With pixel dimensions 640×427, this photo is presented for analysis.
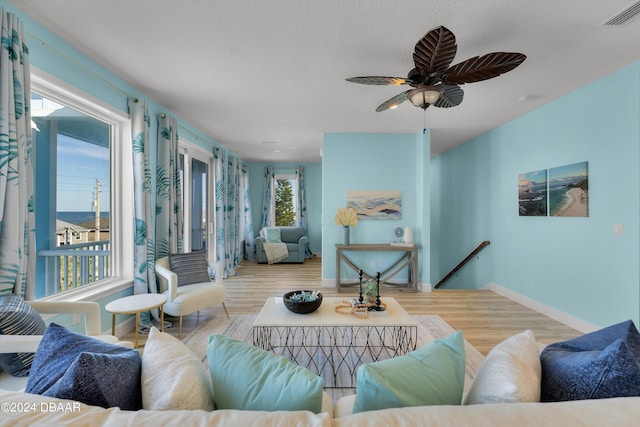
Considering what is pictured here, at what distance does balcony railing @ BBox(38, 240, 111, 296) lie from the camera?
9.83 ft

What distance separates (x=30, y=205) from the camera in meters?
1.98

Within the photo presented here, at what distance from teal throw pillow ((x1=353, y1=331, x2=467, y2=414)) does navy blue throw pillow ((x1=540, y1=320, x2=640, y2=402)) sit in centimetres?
27

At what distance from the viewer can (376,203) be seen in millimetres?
5031

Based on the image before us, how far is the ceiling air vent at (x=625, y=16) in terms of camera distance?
1881 millimetres

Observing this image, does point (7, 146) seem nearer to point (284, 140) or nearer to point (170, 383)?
point (170, 383)

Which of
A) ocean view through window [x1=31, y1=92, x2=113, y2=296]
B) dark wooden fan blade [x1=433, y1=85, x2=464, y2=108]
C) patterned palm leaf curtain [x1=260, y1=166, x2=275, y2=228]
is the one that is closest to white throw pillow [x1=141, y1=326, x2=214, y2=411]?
dark wooden fan blade [x1=433, y1=85, x2=464, y2=108]

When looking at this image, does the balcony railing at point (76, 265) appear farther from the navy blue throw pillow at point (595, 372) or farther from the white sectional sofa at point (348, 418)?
the navy blue throw pillow at point (595, 372)

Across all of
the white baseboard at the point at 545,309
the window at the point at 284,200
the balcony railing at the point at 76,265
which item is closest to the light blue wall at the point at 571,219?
the white baseboard at the point at 545,309

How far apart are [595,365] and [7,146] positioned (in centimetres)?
304

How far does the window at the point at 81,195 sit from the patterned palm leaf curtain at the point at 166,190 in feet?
1.17

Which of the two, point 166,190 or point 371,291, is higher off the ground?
point 166,190

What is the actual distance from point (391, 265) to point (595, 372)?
421 centimetres

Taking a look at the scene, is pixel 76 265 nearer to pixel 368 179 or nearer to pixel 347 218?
pixel 347 218

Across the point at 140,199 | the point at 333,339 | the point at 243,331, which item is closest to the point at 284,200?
the point at 140,199
